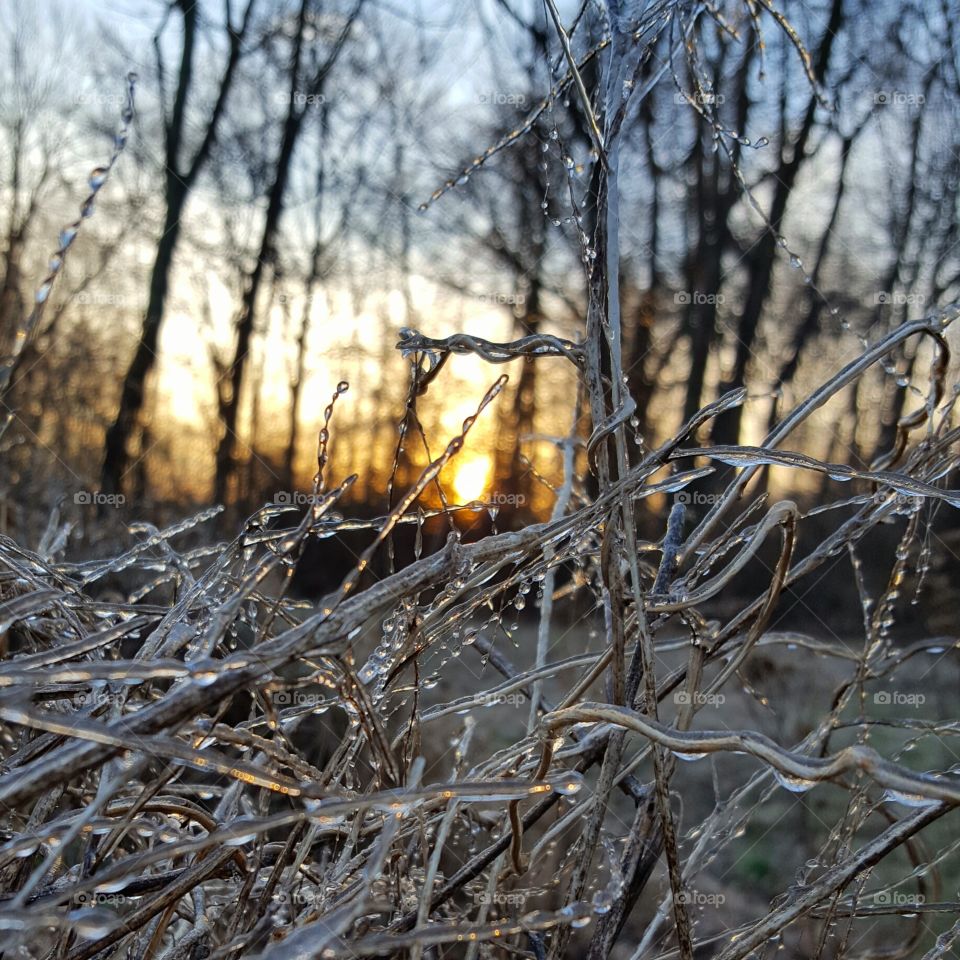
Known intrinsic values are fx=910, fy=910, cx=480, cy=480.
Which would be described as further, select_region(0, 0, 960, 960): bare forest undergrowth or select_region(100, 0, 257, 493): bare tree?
select_region(100, 0, 257, 493): bare tree

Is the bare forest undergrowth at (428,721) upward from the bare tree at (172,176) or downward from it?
downward

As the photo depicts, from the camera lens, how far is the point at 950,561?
805 cm

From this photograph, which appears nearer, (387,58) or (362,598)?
(362,598)

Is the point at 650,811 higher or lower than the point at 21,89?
lower

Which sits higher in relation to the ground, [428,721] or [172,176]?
[172,176]

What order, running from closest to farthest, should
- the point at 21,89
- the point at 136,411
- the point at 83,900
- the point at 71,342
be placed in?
the point at 83,900 < the point at 136,411 < the point at 71,342 < the point at 21,89

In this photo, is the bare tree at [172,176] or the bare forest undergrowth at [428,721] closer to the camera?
the bare forest undergrowth at [428,721]

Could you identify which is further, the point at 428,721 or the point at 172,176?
the point at 172,176

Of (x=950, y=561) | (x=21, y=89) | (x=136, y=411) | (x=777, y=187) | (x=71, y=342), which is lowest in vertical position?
(x=950, y=561)

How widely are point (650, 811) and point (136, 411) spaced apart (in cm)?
723

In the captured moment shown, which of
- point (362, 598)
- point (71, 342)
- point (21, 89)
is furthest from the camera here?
point (21, 89)

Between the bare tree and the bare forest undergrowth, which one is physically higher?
the bare tree

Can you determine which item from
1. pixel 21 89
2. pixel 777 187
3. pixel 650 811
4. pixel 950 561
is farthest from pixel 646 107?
pixel 650 811

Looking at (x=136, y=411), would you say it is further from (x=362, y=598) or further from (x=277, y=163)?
(x=362, y=598)
